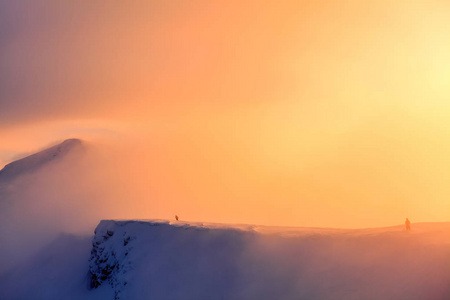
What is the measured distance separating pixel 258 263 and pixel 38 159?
7381 centimetres

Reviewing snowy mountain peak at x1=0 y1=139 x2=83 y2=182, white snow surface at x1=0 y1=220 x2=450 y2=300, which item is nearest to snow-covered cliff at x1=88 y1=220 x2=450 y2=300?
white snow surface at x1=0 y1=220 x2=450 y2=300

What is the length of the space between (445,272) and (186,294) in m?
16.8

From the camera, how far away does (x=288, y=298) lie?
2475 centimetres

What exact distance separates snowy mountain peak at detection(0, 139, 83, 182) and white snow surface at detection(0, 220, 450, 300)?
4483cm

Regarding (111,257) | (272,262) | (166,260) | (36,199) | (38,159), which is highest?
(38,159)

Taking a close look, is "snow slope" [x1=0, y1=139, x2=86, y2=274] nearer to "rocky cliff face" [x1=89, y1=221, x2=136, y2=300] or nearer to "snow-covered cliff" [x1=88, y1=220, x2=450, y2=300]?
"rocky cliff face" [x1=89, y1=221, x2=136, y2=300]

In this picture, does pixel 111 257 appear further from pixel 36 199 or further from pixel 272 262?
pixel 36 199

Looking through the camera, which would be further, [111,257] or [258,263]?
[111,257]

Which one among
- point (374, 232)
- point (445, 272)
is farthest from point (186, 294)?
point (445, 272)

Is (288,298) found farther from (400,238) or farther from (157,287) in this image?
(157,287)

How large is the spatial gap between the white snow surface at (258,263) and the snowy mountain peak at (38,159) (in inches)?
1765

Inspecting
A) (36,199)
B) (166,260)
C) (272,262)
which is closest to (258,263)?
(272,262)

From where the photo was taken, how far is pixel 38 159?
89.2m

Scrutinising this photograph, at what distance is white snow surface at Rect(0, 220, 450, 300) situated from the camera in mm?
22656
